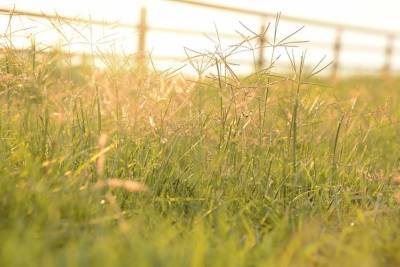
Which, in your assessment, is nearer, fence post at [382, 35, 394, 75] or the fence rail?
the fence rail

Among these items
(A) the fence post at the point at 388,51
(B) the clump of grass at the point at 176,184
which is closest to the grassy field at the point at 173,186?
(B) the clump of grass at the point at 176,184

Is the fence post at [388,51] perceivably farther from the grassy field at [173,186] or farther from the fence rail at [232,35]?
the grassy field at [173,186]

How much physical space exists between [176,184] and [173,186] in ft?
0.04

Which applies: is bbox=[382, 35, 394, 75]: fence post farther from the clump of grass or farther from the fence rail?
the clump of grass

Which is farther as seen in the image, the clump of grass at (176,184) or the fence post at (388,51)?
the fence post at (388,51)

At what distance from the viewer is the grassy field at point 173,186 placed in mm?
1376

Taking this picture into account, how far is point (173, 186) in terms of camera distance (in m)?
1.99

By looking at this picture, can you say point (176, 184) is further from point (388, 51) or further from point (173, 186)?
point (388, 51)

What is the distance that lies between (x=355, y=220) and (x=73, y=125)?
1.02 m

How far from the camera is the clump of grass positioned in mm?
1381

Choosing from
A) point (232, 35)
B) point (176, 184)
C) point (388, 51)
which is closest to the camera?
point (176, 184)

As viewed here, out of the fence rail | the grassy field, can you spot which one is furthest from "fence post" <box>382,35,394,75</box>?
the grassy field

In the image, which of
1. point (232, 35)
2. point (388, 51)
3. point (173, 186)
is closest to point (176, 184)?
point (173, 186)

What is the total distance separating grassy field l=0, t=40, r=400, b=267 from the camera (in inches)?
54.2
